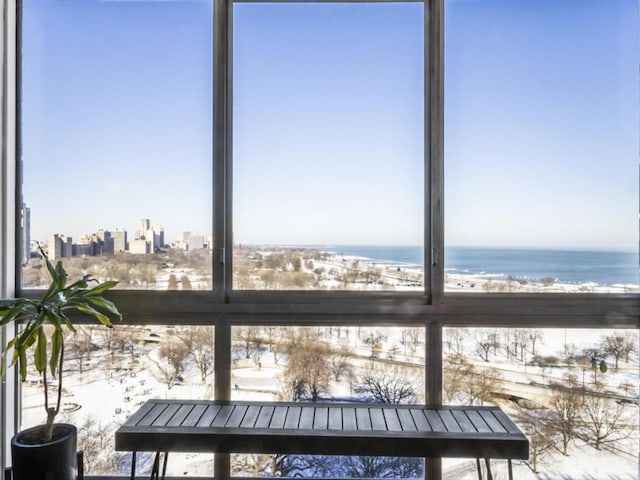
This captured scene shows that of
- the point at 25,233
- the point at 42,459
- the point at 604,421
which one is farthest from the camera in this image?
the point at 25,233

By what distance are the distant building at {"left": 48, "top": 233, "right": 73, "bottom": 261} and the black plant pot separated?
907 mm

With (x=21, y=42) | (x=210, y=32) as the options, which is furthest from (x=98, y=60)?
(x=210, y=32)

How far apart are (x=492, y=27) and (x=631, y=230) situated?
1312 millimetres

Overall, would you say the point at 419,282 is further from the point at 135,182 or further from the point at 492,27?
the point at 135,182

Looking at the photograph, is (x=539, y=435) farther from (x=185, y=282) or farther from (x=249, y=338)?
(x=185, y=282)

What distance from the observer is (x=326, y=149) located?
2312mm

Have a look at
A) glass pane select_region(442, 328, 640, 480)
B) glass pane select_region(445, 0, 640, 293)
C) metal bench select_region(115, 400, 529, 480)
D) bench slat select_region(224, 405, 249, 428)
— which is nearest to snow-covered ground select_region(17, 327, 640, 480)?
glass pane select_region(442, 328, 640, 480)

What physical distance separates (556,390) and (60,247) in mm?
2781

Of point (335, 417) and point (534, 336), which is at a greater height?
point (534, 336)

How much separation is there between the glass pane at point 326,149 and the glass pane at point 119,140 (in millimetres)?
244

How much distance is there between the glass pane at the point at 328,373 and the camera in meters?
2.25

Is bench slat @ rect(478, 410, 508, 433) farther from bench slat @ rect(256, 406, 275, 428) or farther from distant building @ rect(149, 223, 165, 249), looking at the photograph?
distant building @ rect(149, 223, 165, 249)

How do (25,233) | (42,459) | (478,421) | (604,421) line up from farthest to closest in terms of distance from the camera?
(25,233), (604,421), (478,421), (42,459)

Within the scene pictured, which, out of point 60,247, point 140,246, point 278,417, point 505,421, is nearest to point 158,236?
point 140,246
